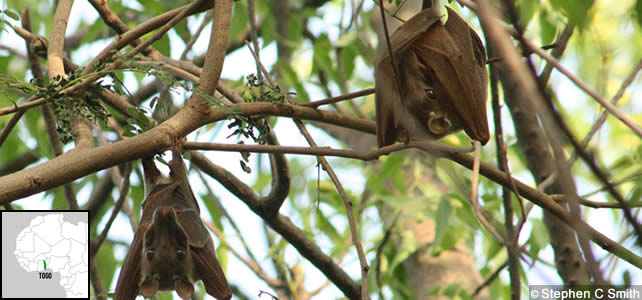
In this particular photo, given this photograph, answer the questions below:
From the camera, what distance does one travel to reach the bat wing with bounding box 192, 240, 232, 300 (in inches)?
99.3

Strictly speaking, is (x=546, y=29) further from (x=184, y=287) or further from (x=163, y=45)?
(x=184, y=287)

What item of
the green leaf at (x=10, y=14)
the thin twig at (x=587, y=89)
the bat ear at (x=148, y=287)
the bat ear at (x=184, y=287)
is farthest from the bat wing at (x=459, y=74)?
the green leaf at (x=10, y=14)

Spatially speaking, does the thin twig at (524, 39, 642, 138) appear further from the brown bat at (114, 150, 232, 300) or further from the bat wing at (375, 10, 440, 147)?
the brown bat at (114, 150, 232, 300)

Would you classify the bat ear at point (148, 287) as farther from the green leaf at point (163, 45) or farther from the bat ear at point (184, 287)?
the green leaf at point (163, 45)

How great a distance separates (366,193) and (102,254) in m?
2.53

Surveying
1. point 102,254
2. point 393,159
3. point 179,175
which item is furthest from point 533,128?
point 102,254

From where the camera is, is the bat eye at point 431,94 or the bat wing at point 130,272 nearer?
the bat wing at point 130,272

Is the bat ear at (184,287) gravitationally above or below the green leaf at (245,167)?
below

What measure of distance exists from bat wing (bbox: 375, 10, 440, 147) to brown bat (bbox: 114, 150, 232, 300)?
0.84 metres

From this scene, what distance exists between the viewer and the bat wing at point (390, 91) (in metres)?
2.73

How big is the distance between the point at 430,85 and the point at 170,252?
126 centimetres

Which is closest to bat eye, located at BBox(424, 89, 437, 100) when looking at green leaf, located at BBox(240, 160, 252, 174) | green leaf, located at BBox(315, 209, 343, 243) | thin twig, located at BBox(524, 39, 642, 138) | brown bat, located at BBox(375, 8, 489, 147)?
brown bat, located at BBox(375, 8, 489, 147)

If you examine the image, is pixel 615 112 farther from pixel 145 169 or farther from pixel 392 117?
pixel 145 169

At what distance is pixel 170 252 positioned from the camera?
242cm
